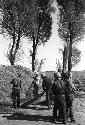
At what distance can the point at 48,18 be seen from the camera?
42.4 meters

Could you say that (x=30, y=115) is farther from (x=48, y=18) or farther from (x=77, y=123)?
(x=48, y=18)

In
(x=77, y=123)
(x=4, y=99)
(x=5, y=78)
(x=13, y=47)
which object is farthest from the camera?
(x=13, y=47)

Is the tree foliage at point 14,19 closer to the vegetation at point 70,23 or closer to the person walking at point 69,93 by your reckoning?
the vegetation at point 70,23

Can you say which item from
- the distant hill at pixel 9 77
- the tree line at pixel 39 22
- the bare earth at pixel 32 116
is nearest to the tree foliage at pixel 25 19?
the tree line at pixel 39 22

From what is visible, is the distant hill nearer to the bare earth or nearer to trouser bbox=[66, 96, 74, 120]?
the bare earth

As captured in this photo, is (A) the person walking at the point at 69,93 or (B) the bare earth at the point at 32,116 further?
(A) the person walking at the point at 69,93

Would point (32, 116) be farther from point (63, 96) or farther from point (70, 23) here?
point (70, 23)

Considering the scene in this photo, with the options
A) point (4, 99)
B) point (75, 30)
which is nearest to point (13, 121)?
point (4, 99)

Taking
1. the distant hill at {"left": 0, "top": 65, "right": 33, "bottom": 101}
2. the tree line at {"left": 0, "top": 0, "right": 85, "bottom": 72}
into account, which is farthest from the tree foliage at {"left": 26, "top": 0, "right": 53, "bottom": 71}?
the distant hill at {"left": 0, "top": 65, "right": 33, "bottom": 101}

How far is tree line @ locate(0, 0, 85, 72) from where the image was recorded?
125 ft

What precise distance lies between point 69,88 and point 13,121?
3.44 m

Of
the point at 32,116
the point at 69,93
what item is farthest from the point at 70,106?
the point at 32,116

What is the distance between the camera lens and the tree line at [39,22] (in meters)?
38.1

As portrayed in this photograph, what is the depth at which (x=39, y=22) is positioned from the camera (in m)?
42.1
